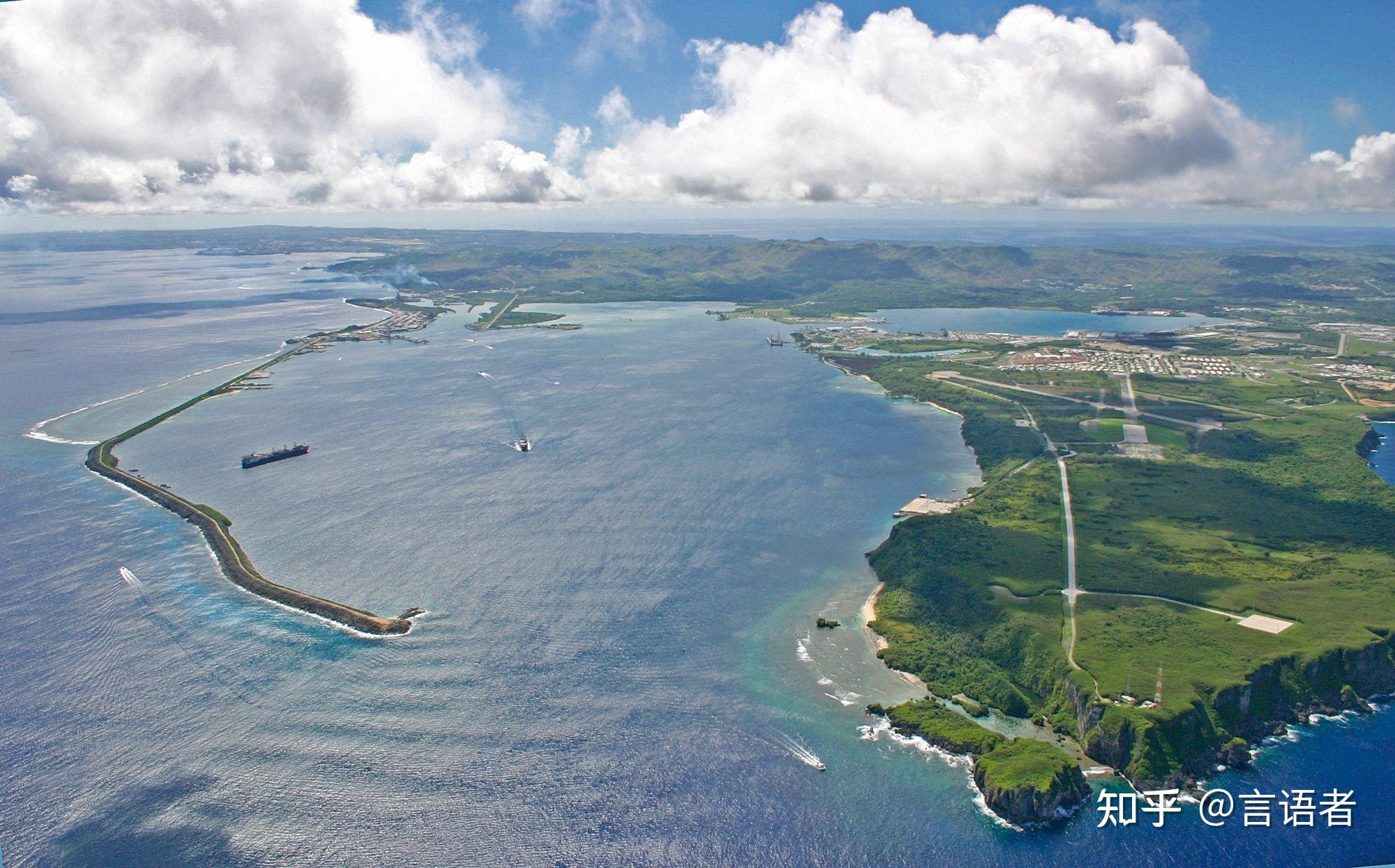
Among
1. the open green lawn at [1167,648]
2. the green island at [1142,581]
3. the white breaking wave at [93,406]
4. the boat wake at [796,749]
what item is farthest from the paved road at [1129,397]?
the white breaking wave at [93,406]

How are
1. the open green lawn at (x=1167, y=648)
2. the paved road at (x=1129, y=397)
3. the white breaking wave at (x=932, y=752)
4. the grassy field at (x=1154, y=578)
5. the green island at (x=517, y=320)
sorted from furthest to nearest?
the green island at (x=517, y=320) → the paved road at (x=1129, y=397) → the grassy field at (x=1154, y=578) → the open green lawn at (x=1167, y=648) → the white breaking wave at (x=932, y=752)

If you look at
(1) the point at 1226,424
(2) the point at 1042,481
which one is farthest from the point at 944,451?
(1) the point at 1226,424

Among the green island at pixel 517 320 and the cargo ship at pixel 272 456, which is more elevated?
the green island at pixel 517 320

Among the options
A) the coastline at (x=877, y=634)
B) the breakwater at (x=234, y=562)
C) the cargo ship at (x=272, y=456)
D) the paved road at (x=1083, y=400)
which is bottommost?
the coastline at (x=877, y=634)

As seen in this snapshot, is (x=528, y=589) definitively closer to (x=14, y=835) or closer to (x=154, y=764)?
(x=154, y=764)

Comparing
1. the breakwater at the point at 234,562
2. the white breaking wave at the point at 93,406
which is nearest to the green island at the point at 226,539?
the breakwater at the point at 234,562

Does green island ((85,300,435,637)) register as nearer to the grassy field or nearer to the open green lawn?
the grassy field

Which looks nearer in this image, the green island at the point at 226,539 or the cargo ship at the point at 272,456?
the green island at the point at 226,539

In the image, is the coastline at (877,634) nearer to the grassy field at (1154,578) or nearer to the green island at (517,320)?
the grassy field at (1154,578)

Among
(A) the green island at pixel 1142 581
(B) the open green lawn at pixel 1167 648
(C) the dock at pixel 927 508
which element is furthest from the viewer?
(C) the dock at pixel 927 508
